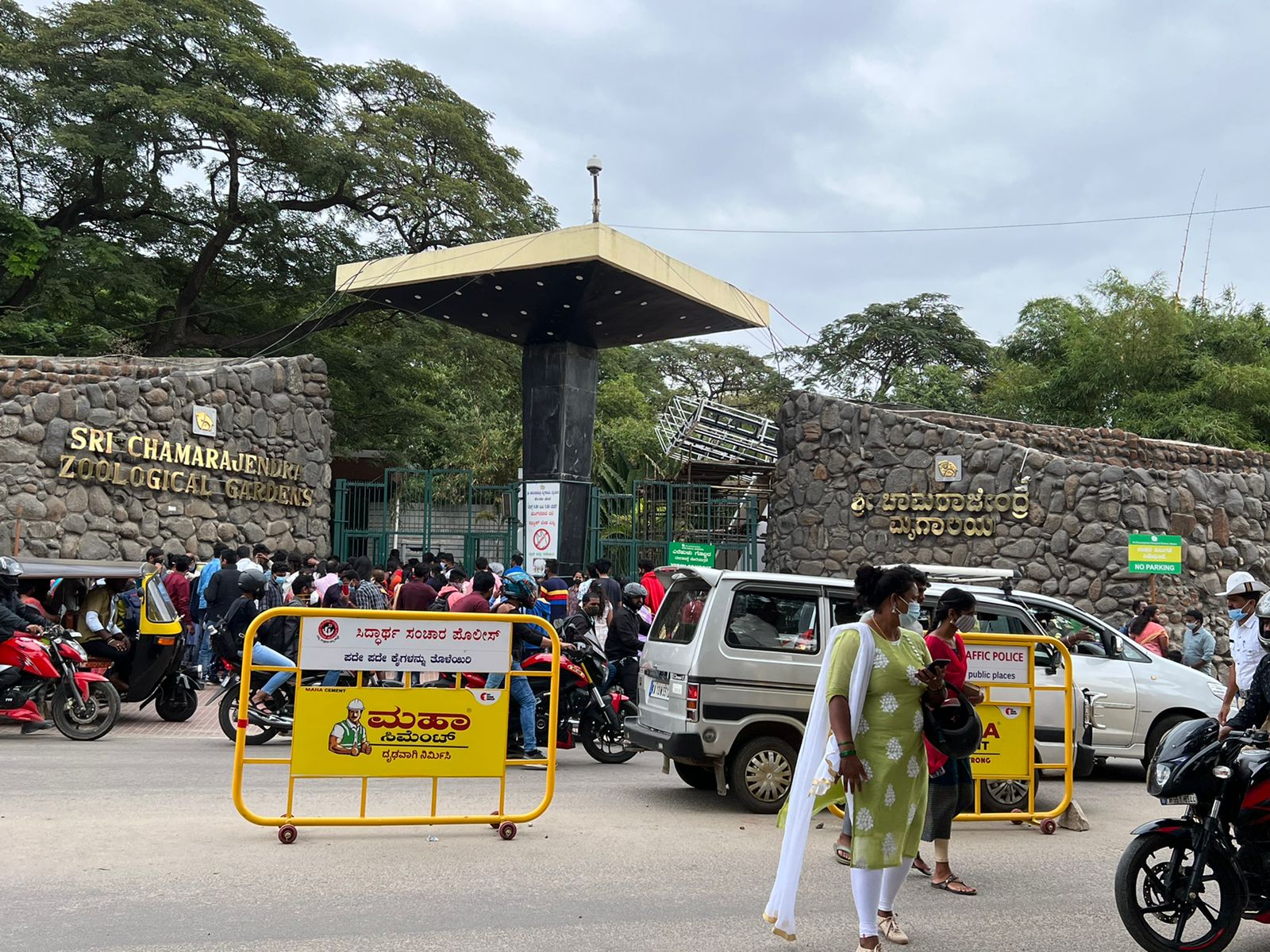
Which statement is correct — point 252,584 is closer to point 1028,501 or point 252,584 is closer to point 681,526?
point 1028,501

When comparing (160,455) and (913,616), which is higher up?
(160,455)

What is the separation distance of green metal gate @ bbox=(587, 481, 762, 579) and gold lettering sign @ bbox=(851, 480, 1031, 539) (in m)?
3.08

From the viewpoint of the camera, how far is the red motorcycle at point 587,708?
10.3m

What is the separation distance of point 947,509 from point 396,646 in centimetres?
1477

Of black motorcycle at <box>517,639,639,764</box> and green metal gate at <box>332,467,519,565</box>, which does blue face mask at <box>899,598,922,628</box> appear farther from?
green metal gate at <box>332,467,519,565</box>

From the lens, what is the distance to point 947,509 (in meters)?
20.2

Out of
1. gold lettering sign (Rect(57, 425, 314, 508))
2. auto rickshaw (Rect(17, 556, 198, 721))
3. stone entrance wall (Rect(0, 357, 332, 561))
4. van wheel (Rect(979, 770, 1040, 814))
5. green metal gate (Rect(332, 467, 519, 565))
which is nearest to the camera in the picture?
van wheel (Rect(979, 770, 1040, 814))


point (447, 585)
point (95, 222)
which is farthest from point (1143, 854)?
point (95, 222)

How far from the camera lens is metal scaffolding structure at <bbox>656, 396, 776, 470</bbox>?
2739 cm

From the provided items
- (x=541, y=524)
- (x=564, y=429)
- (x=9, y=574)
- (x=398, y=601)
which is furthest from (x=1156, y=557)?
(x=9, y=574)

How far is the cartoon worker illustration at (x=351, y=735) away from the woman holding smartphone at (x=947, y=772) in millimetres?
3412

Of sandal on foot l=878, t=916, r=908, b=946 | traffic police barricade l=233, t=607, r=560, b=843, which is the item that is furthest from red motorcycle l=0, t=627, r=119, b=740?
sandal on foot l=878, t=916, r=908, b=946

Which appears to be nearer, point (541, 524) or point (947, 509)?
point (947, 509)

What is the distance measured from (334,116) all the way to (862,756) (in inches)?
1018
